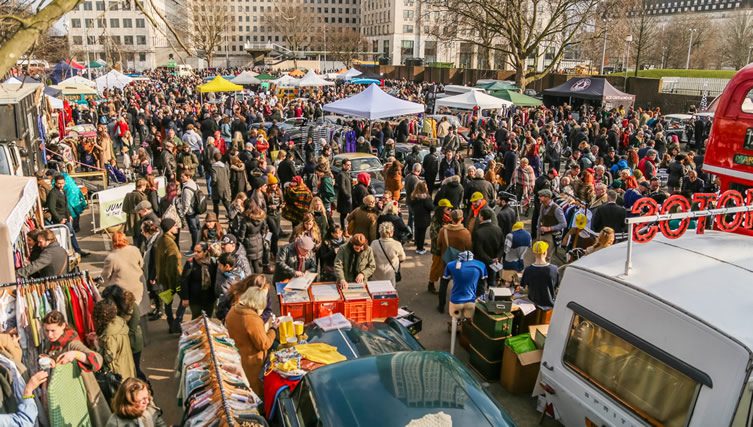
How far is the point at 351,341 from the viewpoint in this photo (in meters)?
5.77

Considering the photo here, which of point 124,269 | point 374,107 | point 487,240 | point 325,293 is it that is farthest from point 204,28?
point 487,240

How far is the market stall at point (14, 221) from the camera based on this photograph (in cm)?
579

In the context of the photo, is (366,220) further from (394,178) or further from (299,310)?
(394,178)

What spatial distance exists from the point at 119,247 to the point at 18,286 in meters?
1.45

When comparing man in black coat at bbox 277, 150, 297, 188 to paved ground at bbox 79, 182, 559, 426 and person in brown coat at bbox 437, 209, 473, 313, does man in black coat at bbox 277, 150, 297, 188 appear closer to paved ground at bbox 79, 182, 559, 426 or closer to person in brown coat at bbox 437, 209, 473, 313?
paved ground at bbox 79, 182, 559, 426

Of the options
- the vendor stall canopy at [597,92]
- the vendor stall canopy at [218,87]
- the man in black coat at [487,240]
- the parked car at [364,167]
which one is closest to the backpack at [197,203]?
the parked car at [364,167]

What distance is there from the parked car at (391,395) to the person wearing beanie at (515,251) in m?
3.93

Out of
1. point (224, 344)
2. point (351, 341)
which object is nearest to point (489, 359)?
point (351, 341)

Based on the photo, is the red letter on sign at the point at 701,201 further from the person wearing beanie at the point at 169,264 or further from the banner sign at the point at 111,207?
the banner sign at the point at 111,207

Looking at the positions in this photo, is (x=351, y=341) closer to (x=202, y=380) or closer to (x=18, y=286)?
(x=202, y=380)

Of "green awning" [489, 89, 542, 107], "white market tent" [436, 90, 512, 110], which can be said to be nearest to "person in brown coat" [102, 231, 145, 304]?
"white market tent" [436, 90, 512, 110]

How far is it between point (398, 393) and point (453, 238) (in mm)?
4403

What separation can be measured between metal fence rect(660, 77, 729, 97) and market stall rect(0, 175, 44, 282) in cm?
3600

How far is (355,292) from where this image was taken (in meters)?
7.24
